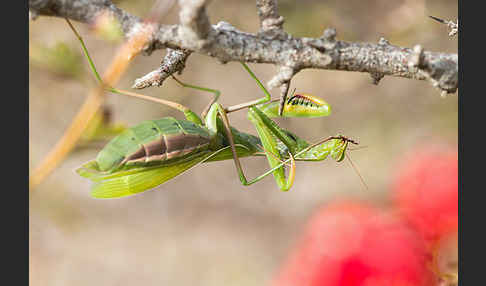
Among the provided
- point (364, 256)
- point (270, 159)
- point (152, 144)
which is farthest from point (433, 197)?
point (152, 144)

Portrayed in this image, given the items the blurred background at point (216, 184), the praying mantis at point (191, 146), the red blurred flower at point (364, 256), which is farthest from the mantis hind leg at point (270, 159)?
the blurred background at point (216, 184)

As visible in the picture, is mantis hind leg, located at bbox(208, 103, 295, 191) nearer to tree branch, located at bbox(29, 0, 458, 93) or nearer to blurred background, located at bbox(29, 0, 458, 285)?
tree branch, located at bbox(29, 0, 458, 93)

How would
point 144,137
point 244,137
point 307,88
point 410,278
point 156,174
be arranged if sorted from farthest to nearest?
1. point 307,88
2. point 244,137
3. point 156,174
4. point 144,137
5. point 410,278

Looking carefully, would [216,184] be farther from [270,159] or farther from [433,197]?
[433,197]

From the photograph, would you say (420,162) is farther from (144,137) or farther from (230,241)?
(230,241)

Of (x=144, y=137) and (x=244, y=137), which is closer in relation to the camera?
(x=144, y=137)

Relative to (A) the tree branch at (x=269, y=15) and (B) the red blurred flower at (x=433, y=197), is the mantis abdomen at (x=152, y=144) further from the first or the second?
(B) the red blurred flower at (x=433, y=197)

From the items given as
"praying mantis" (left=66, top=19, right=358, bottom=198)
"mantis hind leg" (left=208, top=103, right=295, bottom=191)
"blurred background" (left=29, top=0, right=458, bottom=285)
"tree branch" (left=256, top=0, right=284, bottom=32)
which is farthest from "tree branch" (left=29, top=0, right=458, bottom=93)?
"blurred background" (left=29, top=0, right=458, bottom=285)

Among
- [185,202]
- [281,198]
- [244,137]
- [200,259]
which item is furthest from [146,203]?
[244,137]

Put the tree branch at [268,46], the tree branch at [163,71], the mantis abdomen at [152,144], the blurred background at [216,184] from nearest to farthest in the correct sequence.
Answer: the tree branch at [268,46] → the mantis abdomen at [152,144] → the tree branch at [163,71] → the blurred background at [216,184]
